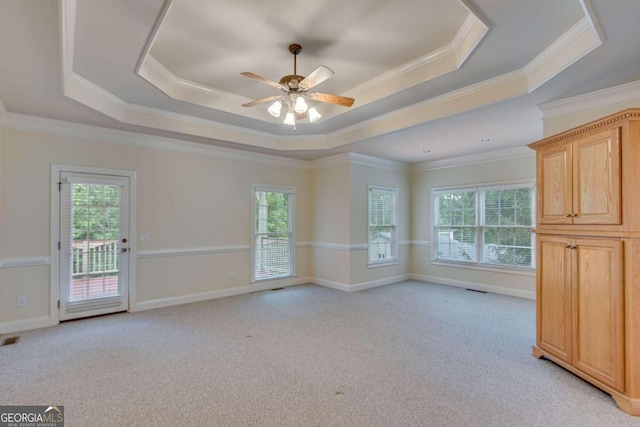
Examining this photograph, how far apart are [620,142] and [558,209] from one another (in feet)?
2.42

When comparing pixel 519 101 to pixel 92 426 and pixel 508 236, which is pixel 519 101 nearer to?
pixel 508 236

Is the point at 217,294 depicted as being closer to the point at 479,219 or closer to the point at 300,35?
the point at 300,35

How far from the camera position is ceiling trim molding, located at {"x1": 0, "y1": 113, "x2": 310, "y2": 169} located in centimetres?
382

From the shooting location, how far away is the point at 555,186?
2.90m

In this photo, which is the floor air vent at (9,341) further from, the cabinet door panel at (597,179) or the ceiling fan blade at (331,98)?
the cabinet door panel at (597,179)

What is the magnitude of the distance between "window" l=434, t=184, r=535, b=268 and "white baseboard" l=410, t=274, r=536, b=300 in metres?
0.42

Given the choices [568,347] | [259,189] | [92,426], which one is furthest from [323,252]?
[92,426]

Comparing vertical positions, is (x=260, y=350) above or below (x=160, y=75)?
below

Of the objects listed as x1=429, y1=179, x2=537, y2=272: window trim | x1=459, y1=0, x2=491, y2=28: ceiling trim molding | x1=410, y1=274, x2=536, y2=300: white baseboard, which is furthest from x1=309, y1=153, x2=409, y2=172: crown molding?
x1=459, y1=0, x2=491, y2=28: ceiling trim molding

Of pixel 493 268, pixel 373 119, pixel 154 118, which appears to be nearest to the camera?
pixel 154 118

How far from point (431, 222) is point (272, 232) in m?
3.37

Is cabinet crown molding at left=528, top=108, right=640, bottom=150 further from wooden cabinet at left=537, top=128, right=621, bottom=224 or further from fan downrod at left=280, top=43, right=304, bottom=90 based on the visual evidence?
fan downrod at left=280, top=43, right=304, bottom=90

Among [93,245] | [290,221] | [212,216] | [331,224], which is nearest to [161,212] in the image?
[212,216]

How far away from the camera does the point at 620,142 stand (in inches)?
90.9
